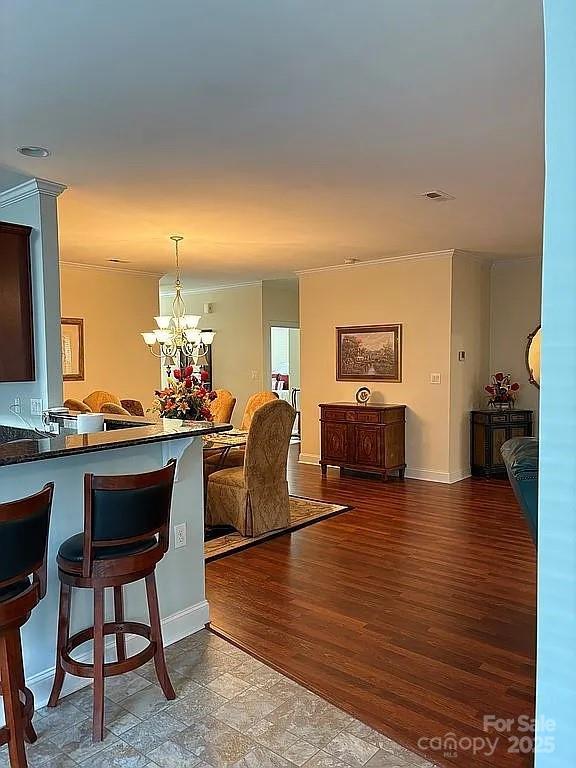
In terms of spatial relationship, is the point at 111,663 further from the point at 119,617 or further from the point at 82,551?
the point at 82,551

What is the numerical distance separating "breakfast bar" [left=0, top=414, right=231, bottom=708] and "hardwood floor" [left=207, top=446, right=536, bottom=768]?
0.33m

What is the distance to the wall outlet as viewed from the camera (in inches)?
117

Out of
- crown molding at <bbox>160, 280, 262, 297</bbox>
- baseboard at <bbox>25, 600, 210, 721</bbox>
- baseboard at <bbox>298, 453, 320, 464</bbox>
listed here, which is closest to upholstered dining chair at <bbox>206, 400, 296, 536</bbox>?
baseboard at <bbox>25, 600, 210, 721</bbox>

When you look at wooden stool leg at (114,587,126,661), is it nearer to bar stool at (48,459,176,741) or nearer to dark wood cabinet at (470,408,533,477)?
bar stool at (48,459,176,741)

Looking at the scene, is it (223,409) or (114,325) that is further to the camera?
(114,325)

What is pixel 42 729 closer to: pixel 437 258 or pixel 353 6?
pixel 353 6

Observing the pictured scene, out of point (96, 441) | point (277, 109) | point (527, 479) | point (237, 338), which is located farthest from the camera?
point (237, 338)

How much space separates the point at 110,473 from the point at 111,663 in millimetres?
803

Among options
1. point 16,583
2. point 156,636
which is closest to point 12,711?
point 16,583

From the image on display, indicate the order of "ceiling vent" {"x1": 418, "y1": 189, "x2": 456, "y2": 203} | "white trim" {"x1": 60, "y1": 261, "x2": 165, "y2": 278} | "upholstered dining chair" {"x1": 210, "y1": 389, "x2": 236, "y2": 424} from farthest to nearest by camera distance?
"white trim" {"x1": 60, "y1": 261, "x2": 165, "y2": 278}
"upholstered dining chair" {"x1": 210, "y1": 389, "x2": 236, "y2": 424}
"ceiling vent" {"x1": 418, "y1": 189, "x2": 456, "y2": 203}

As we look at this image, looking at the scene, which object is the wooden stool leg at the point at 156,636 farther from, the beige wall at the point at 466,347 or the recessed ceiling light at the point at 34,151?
the beige wall at the point at 466,347

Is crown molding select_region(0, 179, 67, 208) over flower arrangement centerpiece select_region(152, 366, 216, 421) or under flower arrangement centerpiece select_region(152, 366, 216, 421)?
over

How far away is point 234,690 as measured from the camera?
2473 mm

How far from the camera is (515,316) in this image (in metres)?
6.98
